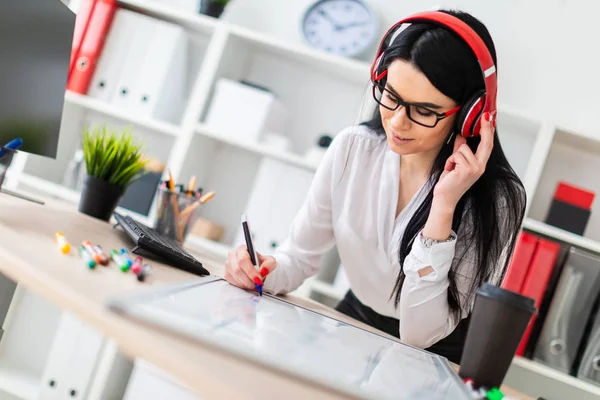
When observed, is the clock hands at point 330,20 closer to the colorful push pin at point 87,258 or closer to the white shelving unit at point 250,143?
the white shelving unit at point 250,143

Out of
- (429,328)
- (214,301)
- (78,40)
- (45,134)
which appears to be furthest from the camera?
(78,40)

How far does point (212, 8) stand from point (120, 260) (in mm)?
1616

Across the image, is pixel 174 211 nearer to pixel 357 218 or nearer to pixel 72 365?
pixel 357 218

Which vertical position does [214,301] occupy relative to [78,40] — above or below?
below

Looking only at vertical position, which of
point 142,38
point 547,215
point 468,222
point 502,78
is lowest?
point 468,222

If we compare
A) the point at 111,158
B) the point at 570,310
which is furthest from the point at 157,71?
the point at 570,310

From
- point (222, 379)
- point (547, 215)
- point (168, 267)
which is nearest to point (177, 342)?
point (222, 379)

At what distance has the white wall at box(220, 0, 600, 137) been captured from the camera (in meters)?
2.23

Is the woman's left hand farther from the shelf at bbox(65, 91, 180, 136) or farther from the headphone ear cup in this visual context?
the shelf at bbox(65, 91, 180, 136)

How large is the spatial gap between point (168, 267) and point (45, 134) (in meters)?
0.48

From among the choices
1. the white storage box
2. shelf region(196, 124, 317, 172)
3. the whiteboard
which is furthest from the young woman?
the white storage box

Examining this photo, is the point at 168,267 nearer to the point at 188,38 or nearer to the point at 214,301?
the point at 214,301

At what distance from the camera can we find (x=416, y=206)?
131cm

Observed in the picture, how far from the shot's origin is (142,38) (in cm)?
223
